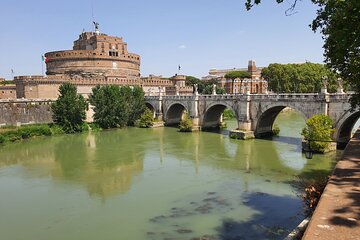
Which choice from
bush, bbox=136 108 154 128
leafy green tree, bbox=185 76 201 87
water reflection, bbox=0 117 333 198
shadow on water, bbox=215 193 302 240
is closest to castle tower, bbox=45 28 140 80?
bush, bbox=136 108 154 128

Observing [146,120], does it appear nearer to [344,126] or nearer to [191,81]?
[344,126]

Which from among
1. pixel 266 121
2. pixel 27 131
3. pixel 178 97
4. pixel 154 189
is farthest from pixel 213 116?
pixel 154 189

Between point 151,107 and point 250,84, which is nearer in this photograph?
point 151,107

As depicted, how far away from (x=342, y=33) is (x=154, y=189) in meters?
10.9

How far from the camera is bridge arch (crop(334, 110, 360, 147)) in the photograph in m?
22.1

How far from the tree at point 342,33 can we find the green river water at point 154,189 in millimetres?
5360

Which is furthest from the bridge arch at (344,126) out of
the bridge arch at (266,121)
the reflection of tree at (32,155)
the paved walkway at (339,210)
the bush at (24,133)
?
the bush at (24,133)

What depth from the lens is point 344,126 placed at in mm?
23031

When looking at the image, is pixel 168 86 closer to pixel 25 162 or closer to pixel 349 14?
pixel 25 162

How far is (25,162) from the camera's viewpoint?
22.8 meters

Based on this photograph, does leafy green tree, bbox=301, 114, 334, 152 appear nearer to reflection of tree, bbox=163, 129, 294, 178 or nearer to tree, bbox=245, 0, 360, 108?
reflection of tree, bbox=163, 129, 294, 178

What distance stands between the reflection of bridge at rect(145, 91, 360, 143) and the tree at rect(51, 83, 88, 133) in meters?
10.6

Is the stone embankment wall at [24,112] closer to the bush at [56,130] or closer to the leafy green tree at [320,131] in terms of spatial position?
the bush at [56,130]

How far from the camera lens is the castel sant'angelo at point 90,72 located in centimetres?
4303
